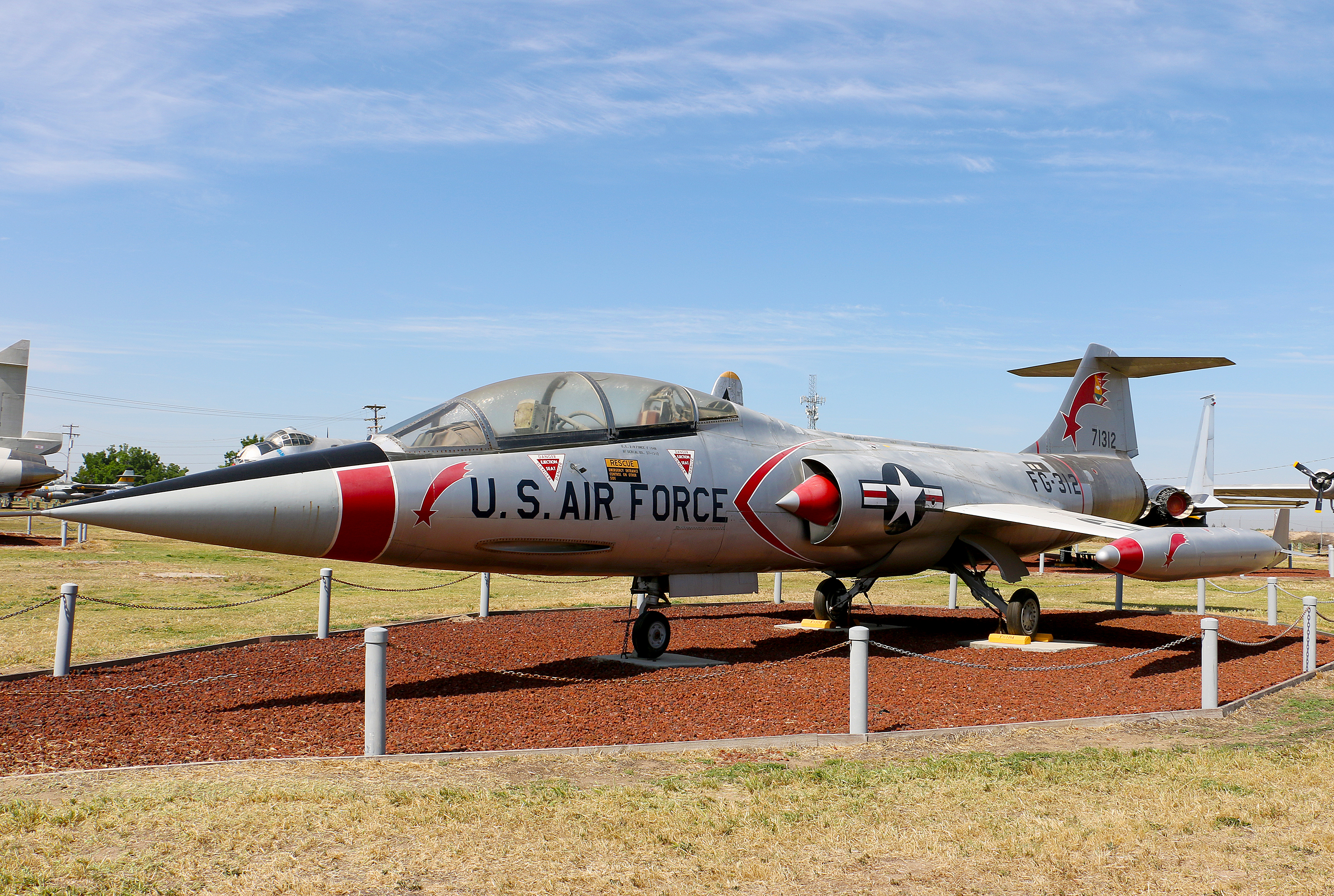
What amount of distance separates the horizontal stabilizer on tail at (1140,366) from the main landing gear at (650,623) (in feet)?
34.3

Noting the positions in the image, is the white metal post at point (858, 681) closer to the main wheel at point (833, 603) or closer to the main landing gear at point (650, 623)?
the main landing gear at point (650, 623)

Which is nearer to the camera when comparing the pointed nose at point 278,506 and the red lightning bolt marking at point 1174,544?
the pointed nose at point 278,506

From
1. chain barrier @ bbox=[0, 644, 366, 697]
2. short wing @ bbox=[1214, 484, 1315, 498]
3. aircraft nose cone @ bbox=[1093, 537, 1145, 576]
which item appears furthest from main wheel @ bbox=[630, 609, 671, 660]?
short wing @ bbox=[1214, 484, 1315, 498]

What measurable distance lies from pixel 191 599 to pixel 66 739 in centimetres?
1241

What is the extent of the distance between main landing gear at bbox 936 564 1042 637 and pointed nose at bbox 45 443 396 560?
827 cm

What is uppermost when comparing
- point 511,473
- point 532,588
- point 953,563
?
point 511,473

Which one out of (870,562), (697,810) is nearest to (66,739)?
(697,810)

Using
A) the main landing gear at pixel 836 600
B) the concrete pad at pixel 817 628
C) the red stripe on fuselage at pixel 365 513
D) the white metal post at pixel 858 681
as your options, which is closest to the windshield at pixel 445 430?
the red stripe on fuselage at pixel 365 513

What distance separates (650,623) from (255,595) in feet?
41.1

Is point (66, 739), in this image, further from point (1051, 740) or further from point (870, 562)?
point (870, 562)

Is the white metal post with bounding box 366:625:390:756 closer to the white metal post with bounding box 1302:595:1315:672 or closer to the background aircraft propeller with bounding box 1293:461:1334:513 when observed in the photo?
the white metal post with bounding box 1302:595:1315:672

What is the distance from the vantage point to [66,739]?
23.7 feet

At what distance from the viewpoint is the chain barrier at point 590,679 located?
9859 mm

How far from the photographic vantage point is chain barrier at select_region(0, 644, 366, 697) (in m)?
8.94
